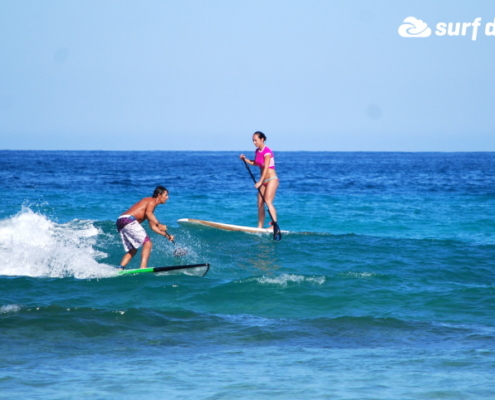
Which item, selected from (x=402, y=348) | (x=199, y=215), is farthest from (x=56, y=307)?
(x=199, y=215)

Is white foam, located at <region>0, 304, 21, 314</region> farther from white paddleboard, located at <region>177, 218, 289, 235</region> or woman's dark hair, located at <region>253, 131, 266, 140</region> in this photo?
white paddleboard, located at <region>177, 218, 289, 235</region>

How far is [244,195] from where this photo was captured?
30469mm

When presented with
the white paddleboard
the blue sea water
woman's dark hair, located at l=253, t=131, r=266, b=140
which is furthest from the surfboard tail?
the white paddleboard

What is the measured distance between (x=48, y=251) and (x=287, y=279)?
4842 millimetres

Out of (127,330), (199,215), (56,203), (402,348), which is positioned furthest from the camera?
(56,203)

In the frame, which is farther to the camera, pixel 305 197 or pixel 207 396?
pixel 305 197

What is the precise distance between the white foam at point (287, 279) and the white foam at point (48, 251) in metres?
2.54

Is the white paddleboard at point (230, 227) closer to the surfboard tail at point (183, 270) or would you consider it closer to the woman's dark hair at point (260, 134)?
the woman's dark hair at point (260, 134)

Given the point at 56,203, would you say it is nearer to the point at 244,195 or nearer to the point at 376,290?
the point at 244,195

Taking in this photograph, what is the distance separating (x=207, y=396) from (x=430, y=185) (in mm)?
34519

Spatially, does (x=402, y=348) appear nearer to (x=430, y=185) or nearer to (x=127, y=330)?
(x=127, y=330)

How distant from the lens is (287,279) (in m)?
10.6

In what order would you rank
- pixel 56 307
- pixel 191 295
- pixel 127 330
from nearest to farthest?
pixel 127 330
pixel 56 307
pixel 191 295

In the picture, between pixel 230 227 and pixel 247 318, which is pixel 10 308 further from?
pixel 230 227
